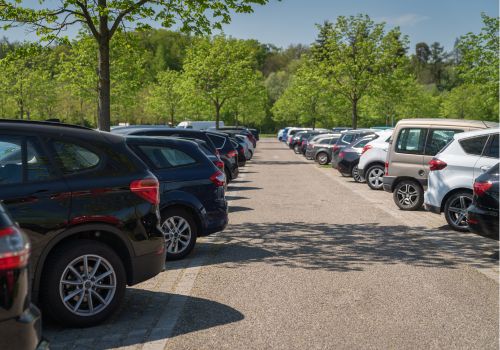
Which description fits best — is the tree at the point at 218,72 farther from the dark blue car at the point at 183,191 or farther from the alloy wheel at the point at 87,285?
the alloy wheel at the point at 87,285

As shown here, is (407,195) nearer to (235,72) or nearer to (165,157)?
(165,157)

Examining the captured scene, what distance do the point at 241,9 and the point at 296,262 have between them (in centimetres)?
554

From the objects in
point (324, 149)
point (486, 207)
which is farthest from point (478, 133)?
point (324, 149)

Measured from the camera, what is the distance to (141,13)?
1162 centimetres

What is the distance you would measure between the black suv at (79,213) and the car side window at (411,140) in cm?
854

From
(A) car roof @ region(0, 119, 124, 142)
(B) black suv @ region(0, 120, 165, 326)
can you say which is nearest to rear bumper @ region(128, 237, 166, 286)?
(B) black suv @ region(0, 120, 165, 326)

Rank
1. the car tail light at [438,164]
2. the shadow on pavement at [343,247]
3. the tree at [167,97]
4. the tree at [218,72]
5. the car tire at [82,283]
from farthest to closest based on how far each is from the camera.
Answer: the tree at [167,97] → the tree at [218,72] → the car tail light at [438,164] → the shadow on pavement at [343,247] → the car tire at [82,283]

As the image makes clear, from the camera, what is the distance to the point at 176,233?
8.25 m

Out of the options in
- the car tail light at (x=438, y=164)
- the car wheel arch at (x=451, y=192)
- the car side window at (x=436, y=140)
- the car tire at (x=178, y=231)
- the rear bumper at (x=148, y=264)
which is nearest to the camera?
the rear bumper at (x=148, y=264)

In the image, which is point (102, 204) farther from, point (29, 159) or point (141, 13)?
point (141, 13)

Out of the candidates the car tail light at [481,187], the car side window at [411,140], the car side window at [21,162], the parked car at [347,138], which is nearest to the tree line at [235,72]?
the parked car at [347,138]

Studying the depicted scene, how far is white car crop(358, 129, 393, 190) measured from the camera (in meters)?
17.8

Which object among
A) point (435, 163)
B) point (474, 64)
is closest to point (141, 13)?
point (435, 163)

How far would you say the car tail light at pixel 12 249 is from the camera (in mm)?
2938
